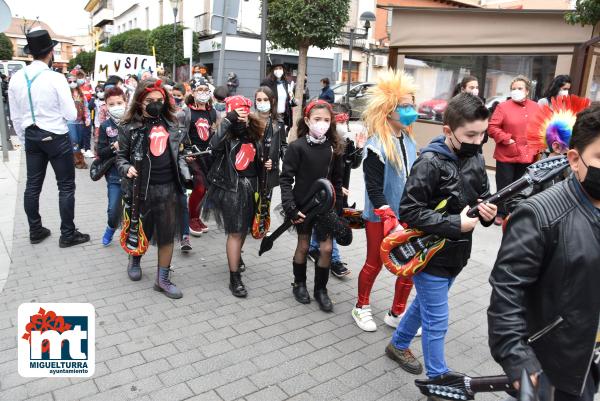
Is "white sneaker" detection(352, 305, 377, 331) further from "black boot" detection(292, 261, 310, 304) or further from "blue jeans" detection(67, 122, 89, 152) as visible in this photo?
"blue jeans" detection(67, 122, 89, 152)

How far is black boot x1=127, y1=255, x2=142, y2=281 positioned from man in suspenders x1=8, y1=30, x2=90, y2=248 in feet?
3.91

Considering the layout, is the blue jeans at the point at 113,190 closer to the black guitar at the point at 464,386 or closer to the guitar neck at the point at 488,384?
the black guitar at the point at 464,386

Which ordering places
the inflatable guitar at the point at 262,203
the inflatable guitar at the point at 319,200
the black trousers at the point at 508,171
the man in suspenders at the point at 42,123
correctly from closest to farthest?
the inflatable guitar at the point at 319,200 < the inflatable guitar at the point at 262,203 < the man in suspenders at the point at 42,123 < the black trousers at the point at 508,171

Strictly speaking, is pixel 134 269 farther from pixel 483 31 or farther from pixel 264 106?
pixel 483 31

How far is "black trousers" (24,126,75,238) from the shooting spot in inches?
204

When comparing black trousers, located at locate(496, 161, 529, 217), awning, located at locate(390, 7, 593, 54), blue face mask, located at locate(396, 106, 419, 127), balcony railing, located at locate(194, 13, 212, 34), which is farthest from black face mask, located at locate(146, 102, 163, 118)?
balcony railing, located at locate(194, 13, 212, 34)

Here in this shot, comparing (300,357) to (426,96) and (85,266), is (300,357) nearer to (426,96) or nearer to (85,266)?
(85,266)

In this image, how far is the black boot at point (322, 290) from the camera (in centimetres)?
402

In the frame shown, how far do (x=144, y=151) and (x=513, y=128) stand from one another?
15.2ft

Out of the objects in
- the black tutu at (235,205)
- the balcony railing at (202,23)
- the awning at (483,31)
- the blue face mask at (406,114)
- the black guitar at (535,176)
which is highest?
the balcony railing at (202,23)

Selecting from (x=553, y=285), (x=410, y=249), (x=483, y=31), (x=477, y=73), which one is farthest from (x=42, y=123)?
(x=477, y=73)

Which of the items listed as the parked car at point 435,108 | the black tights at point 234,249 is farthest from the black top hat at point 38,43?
the parked car at point 435,108

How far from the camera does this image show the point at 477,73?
1022 cm

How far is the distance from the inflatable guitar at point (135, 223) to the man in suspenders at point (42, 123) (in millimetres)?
1407
